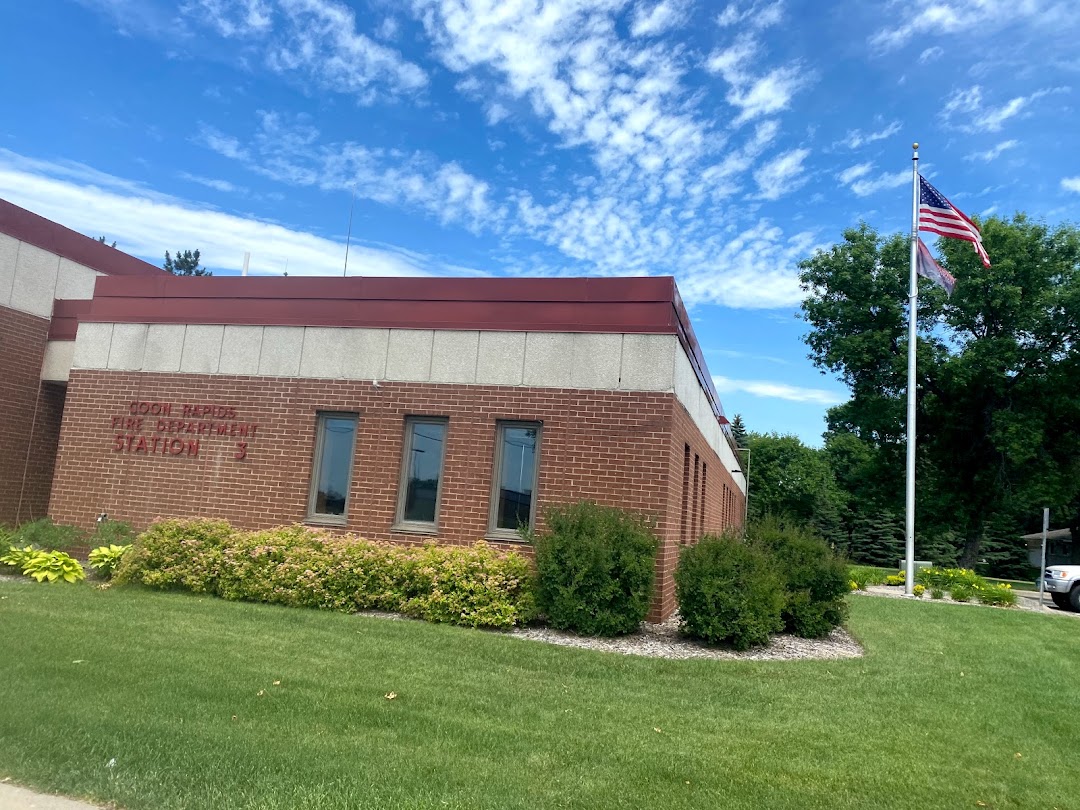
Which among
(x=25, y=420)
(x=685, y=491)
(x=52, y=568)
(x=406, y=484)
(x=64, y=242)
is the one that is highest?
(x=64, y=242)

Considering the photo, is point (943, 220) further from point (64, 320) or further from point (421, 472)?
point (64, 320)

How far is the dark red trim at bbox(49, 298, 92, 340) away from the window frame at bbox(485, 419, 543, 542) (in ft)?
28.8

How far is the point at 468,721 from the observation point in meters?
5.55

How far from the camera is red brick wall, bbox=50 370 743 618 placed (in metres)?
10.5

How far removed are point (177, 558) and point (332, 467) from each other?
7.92ft

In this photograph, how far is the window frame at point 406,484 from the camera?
36.7 ft

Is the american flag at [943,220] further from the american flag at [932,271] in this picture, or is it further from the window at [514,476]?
the window at [514,476]

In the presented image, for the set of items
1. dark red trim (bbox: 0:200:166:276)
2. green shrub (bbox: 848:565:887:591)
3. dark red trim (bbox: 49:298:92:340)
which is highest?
dark red trim (bbox: 0:200:166:276)

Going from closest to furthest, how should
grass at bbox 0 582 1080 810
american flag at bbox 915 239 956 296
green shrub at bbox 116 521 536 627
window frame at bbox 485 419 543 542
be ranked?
grass at bbox 0 582 1080 810 → green shrub at bbox 116 521 536 627 → window frame at bbox 485 419 543 542 → american flag at bbox 915 239 956 296

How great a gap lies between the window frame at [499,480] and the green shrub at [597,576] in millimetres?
1437

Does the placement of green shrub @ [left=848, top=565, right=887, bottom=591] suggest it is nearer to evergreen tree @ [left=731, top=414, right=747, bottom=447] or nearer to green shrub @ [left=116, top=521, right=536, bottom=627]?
green shrub @ [left=116, top=521, right=536, bottom=627]

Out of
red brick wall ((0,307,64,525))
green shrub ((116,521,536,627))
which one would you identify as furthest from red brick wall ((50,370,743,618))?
red brick wall ((0,307,64,525))

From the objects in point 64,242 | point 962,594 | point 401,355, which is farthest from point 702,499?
point 64,242

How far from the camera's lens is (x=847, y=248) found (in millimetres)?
33688
